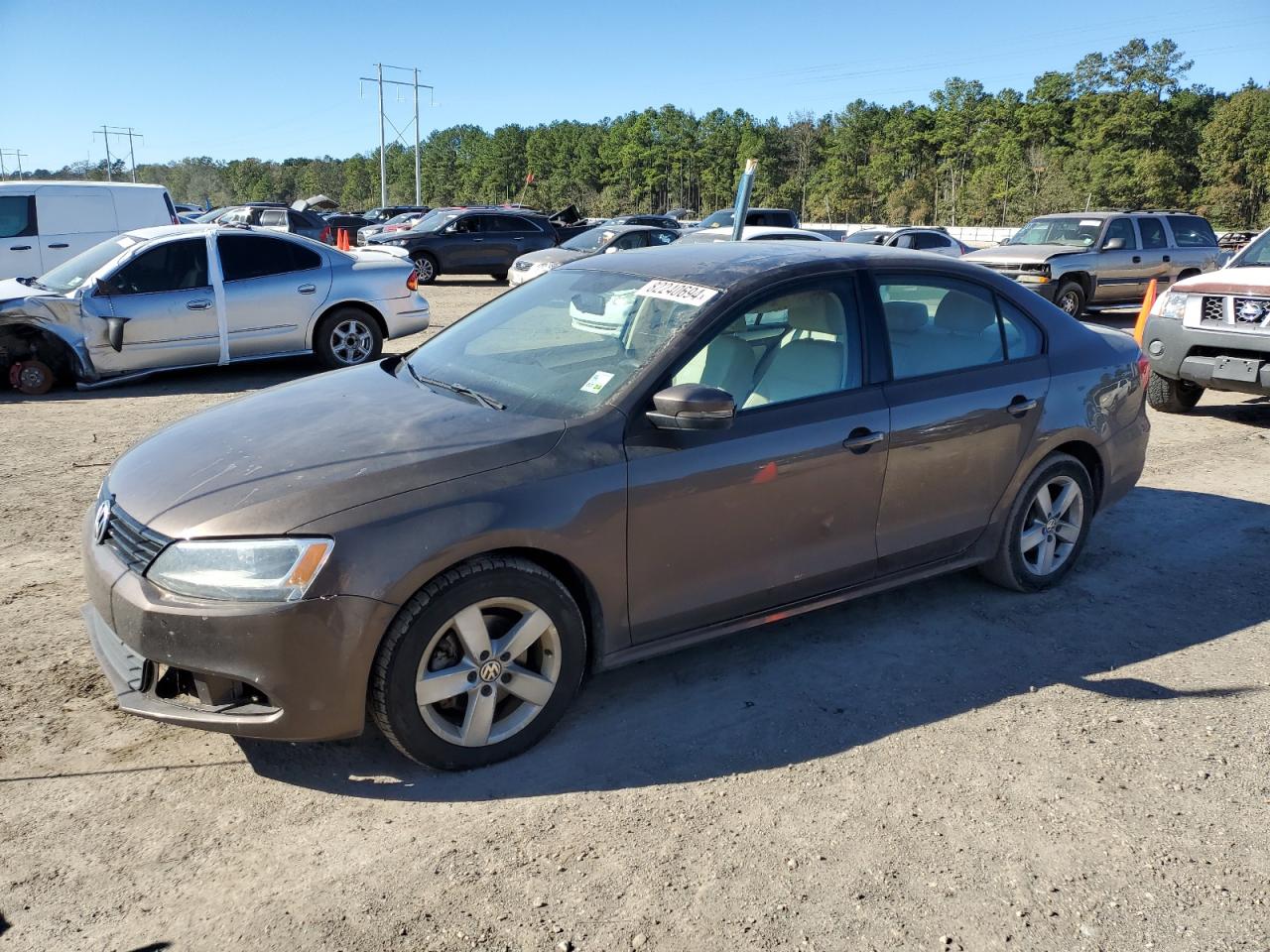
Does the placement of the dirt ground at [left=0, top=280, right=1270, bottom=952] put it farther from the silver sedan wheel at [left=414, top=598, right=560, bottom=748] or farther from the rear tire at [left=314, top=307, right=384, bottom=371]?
the rear tire at [left=314, top=307, right=384, bottom=371]

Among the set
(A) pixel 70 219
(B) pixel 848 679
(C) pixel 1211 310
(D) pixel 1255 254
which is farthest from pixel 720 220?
(B) pixel 848 679

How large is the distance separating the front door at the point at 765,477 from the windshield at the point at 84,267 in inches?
310

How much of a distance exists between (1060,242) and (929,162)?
262 ft

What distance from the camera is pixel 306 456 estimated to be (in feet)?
11.0

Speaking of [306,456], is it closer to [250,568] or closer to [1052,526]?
[250,568]

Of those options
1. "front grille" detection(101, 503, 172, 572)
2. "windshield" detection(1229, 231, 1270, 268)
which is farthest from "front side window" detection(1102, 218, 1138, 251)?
"front grille" detection(101, 503, 172, 572)

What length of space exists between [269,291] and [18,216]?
5277 millimetres

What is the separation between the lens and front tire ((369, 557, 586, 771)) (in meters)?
3.11

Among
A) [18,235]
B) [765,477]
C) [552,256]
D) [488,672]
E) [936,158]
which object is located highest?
[936,158]

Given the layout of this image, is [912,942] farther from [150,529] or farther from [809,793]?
[150,529]

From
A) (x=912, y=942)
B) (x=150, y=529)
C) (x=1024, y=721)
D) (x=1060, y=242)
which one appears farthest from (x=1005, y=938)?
(x=1060, y=242)

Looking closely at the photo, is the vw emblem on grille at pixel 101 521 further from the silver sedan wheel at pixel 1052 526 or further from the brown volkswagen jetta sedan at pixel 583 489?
the silver sedan wheel at pixel 1052 526

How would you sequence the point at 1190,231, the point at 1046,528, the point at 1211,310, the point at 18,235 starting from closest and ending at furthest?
the point at 1046,528 < the point at 1211,310 < the point at 18,235 < the point at 1190,231

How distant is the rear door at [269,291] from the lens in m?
9.84
